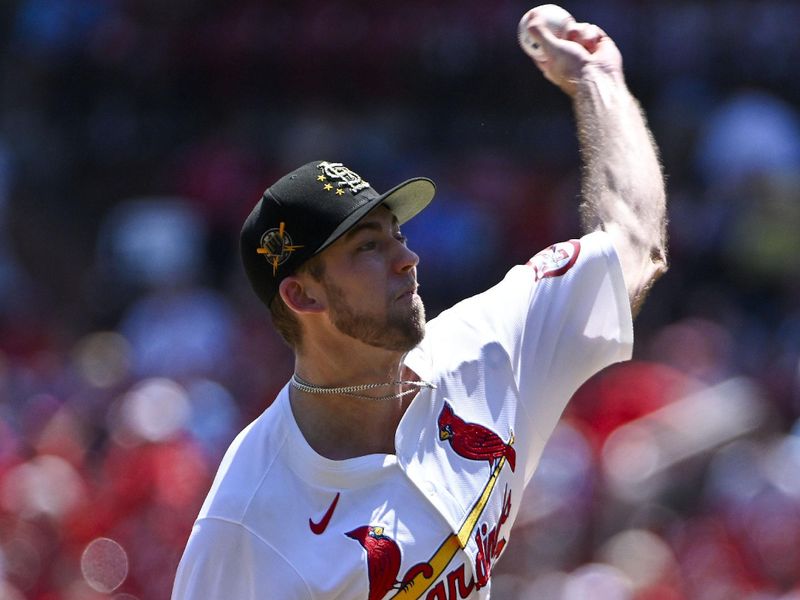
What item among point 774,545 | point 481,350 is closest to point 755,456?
point 774,545

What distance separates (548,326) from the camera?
3738 millimetres

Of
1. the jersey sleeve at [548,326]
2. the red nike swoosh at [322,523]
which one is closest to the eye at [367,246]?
the jersey sleeve at [548,326]

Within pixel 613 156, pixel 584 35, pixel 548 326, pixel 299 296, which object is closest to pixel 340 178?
pixel 299 296

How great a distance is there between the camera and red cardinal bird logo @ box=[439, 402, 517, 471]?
139 inches

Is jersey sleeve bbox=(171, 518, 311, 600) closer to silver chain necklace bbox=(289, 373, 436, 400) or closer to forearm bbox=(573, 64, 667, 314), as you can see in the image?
silver chain necklace bbox=(289, 373, 436, 400)

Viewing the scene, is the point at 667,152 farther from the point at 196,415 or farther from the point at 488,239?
the point at 196,415

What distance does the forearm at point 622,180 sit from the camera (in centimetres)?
379

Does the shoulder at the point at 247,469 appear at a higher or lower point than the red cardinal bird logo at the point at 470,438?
higher

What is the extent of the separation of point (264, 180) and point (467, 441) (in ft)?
29.6

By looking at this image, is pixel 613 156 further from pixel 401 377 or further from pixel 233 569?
pixel 233 569

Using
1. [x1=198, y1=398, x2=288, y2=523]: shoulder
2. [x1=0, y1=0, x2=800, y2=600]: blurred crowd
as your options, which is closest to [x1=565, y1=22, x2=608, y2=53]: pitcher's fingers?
[x1=198, y1=398, x2=288, y2=523]: shoulder

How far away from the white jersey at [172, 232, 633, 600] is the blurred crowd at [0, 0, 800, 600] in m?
3.41

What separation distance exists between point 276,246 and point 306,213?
0.12m

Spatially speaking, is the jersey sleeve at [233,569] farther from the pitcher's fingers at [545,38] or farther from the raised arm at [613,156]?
the pitcher's fingers at [545,38]
